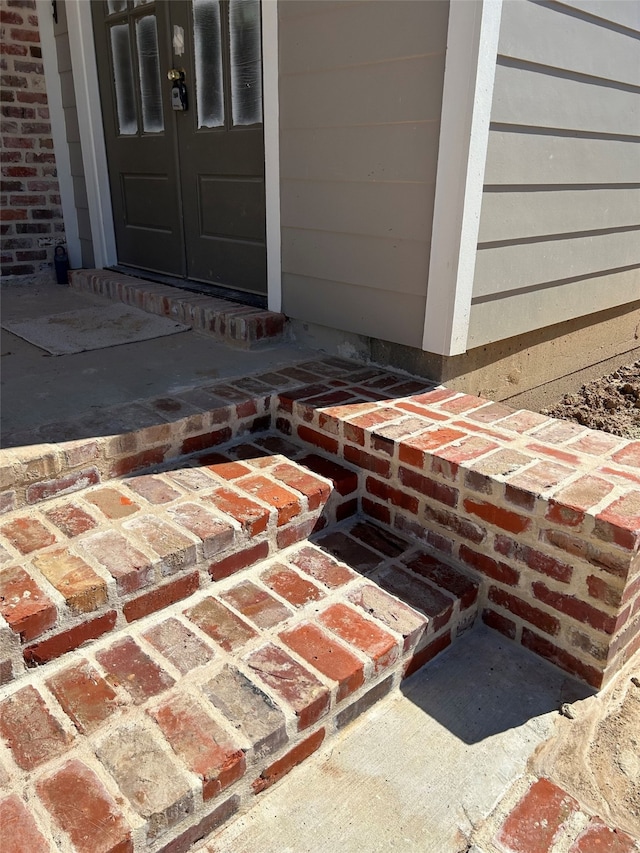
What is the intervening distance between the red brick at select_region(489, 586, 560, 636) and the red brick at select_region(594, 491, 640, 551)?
12.3 inches

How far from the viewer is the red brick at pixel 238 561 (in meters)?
1.68

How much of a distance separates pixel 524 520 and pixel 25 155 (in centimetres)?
400

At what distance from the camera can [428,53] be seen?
2076mm

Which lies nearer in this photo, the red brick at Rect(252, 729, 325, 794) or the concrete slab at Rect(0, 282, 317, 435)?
the red brick at Rect(252, 729, 325, 794)

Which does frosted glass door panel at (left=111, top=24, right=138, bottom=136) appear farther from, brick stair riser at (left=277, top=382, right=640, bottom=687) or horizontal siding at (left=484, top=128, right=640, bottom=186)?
brick stair riser at (left=277, top=382, right=640, bottom=687)

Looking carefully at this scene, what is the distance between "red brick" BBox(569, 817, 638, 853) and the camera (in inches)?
47.8

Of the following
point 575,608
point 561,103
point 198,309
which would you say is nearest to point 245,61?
point 198,309

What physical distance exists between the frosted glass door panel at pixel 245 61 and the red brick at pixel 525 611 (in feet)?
7.64

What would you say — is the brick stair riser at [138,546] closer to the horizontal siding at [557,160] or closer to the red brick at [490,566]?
the red brick at [490,566]

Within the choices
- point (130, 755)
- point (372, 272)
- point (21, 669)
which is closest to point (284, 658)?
point (130, 755)

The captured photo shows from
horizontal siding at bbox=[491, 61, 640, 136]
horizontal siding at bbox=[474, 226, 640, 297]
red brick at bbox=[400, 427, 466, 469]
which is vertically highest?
horizontal siding at bbox=[491, 61, 640, 136]

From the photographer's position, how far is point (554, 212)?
2.66 m

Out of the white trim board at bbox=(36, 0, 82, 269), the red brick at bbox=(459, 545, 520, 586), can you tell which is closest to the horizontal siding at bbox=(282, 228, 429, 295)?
the red brick at bbox=(459, 545, 520, 586)

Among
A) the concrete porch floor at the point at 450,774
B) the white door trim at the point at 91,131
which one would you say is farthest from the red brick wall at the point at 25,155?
the concrete porch floor at the point at 450,774
